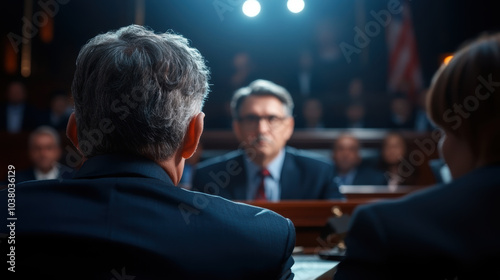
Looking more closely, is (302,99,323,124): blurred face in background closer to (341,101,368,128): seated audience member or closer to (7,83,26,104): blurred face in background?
(341,101,368,128): seated audience member

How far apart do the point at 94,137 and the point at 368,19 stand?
9.89 metres

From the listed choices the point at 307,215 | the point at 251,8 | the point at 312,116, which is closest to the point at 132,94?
the point at 307,215

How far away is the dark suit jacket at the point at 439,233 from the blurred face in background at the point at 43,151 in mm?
4546

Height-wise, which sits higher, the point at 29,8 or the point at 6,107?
the point at 29,8

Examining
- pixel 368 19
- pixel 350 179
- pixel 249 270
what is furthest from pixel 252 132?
pixel 368 19

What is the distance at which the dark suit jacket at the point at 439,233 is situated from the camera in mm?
990

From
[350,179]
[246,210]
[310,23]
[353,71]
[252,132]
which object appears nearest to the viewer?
[246,210]

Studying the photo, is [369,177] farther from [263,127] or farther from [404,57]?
[404,57]

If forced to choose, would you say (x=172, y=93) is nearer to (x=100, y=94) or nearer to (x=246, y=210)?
(x=100, y=94)

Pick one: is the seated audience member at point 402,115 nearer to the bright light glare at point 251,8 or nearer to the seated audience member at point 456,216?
the bright light glare at point 251,8

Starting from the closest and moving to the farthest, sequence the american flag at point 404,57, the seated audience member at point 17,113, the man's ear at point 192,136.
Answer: the man's ear at point 192,136 → the seated audience member at point 17,113 → the american flag at point 404,57

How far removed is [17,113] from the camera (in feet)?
25.9

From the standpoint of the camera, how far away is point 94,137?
4.38 feet

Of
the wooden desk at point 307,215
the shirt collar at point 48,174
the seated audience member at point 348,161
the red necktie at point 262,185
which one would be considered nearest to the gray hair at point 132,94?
the wooden desk at point 307,215
